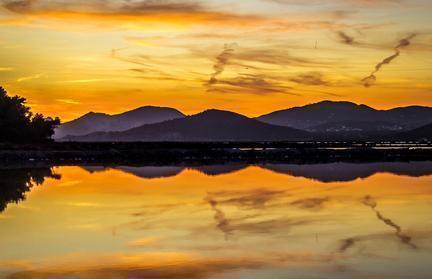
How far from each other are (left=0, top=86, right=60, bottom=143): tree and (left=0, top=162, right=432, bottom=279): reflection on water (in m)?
54.3

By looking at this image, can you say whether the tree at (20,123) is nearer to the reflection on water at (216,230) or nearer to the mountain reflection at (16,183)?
the mountain reflection at (16,183)

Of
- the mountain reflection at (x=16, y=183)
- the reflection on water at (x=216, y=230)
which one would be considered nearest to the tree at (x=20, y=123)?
the mountain reflection at (x=16, y=183)

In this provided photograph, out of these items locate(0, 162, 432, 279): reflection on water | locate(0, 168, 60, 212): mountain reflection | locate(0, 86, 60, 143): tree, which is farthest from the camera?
locate(0, 86, 60, 143): tree

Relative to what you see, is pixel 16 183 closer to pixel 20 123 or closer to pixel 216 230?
pixel 216 230

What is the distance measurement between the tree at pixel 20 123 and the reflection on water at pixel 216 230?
2137 inches

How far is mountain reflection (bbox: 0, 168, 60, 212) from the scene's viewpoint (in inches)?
1237

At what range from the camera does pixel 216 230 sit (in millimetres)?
21594

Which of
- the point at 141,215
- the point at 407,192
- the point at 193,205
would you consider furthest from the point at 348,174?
the point at 141,215

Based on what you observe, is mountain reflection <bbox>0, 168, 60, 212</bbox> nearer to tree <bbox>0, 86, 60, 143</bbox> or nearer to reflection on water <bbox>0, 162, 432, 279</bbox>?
reflection on water <bbox>0, 162, 432, 279</bbox>

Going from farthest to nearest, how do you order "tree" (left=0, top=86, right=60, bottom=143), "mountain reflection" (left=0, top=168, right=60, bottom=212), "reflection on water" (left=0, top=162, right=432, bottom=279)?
"tree" (left=0, top=86, right=60, bottom=143) < "mountain reflection" (left=0, top=168, right=60, bottom=212) < "reflection on water" (left=0, top=162, right=432, bottom=279)

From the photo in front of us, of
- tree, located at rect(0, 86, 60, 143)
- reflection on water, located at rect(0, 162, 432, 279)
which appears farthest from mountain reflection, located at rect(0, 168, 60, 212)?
tree, located at rect(0, 86, 60, 143)

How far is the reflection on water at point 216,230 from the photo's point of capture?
616 inches

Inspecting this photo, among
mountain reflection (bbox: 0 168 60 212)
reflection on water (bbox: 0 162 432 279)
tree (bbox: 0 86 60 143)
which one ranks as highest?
tree (bbox: 0 86 60 143)

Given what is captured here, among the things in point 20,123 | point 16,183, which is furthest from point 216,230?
point 20,123
